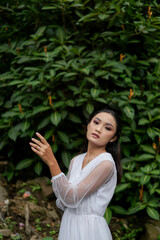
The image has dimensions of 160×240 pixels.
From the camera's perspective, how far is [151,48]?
13.6 feet

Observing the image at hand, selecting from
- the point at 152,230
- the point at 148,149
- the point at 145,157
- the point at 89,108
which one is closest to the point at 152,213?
the point at 152,230

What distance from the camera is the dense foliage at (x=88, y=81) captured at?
369 centimetres

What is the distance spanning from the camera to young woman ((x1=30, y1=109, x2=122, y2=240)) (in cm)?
179

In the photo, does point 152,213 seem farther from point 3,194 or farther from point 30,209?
point 3,194

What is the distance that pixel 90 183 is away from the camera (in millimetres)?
1846

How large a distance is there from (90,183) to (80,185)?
0.23ft

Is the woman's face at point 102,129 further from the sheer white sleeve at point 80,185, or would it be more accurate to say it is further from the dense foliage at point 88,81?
the dense foliage at point 88,81

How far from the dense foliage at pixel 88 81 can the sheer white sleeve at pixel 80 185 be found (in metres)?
1.72

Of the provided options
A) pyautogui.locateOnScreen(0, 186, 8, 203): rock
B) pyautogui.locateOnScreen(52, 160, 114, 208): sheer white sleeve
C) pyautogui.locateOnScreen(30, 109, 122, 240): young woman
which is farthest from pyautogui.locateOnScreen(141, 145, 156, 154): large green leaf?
pyautogui.locateOnScreen(0, 186, 8, 203): rock

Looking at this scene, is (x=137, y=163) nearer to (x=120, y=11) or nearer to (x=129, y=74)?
(x=129, y=74)

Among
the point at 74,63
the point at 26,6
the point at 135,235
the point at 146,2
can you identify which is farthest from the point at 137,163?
the point at 26,6

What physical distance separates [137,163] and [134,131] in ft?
1.49

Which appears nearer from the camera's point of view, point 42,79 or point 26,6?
point 42,79

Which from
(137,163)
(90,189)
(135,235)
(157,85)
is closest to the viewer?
(90,189)
